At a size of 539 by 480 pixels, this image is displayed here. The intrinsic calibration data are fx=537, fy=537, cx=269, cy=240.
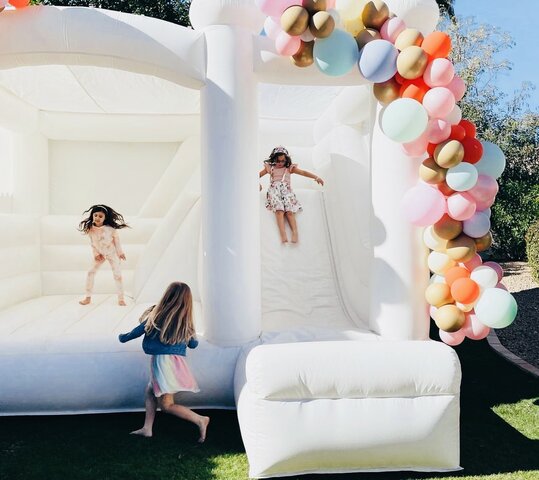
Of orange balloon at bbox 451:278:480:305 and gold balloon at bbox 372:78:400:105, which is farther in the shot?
gold balloon at bbox 372:78:400:105

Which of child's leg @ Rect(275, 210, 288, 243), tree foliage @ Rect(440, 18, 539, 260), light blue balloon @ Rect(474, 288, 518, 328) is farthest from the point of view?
tree foliage @ Rect(440, 18, 539, 260)

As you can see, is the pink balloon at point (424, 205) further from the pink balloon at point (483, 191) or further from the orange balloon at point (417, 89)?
the orange balloon at point (417, 89)

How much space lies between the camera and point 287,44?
10.4ft

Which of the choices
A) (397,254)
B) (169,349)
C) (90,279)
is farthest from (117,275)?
(397,254)

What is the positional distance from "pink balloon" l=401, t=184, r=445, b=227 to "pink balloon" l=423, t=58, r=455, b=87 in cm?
60

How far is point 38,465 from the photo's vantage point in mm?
2746

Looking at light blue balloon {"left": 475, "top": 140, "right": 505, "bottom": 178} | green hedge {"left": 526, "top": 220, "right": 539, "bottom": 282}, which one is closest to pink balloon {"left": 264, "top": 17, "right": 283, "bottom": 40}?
light blue balloon {"left": 475, "top": 140, "right": 505, "bottom": 178}

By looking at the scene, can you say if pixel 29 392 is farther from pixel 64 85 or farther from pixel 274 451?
pixel 64 85

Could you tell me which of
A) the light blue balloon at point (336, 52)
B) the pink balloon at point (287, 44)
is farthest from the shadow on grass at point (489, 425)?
the pink balloon at point (287, 44)

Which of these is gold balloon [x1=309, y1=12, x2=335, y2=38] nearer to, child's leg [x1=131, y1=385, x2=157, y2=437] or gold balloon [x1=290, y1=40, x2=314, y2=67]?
gold balloon [x1=290, y1=40, x2=314, y2=67]

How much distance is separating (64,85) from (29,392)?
7.93 feet

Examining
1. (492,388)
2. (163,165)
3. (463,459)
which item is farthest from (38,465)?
(163,165)

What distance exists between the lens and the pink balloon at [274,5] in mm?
3062

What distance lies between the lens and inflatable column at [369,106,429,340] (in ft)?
11.2
